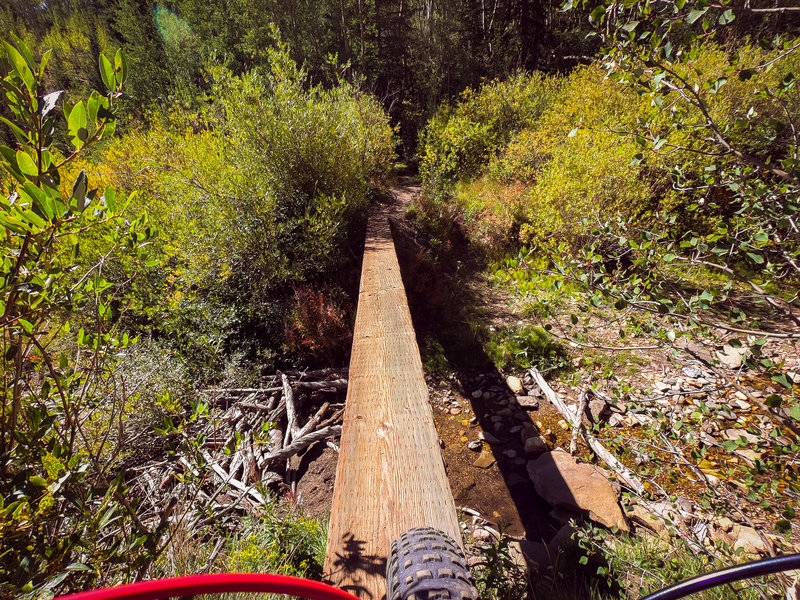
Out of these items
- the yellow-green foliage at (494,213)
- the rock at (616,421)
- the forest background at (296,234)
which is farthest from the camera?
the yellow-green foliage at (494,213)

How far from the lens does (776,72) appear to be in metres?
6.52

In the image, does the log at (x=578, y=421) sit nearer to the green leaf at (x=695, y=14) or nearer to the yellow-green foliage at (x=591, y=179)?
the yellow-green foliage at (x=591, y=179)

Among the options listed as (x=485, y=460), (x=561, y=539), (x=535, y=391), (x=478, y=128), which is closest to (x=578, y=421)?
(x=535, y=391)

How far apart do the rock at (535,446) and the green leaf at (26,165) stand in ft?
12.8

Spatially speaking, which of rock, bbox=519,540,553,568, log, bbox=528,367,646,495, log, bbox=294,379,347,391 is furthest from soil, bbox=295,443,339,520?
log, bbox=528,367,646,495

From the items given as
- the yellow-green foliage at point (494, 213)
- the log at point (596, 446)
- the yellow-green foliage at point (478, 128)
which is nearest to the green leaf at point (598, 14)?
the log at point (596, 446)

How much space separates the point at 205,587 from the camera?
0.46m

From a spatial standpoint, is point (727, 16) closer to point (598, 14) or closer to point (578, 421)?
point (598, 14)

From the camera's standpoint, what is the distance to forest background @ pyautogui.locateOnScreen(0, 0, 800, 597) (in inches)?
36.0

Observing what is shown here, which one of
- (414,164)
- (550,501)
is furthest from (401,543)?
(414,164)

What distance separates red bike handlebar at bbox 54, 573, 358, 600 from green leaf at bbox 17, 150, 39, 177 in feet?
2.96

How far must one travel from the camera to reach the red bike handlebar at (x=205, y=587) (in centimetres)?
43

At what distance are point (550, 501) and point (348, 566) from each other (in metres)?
2.37

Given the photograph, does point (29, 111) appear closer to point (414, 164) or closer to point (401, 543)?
point (401, 543)
